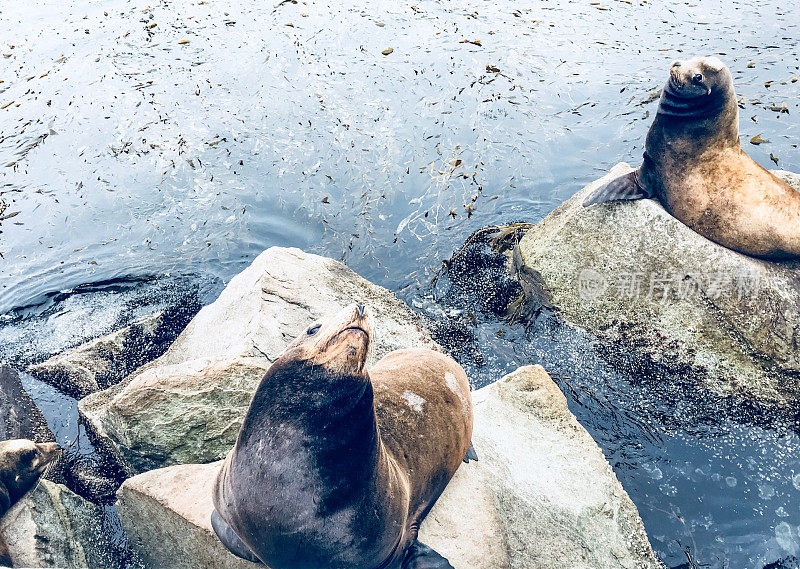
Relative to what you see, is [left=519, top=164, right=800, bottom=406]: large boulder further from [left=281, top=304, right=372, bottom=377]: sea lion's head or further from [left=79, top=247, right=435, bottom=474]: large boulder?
[left=281, top=304, right=372, bottom=377]: sea lion's head

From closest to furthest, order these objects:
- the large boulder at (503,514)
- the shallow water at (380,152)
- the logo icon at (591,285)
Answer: the large boulder at (503,514) → the shallow water at (380,152) → the logo icon at (591,285)

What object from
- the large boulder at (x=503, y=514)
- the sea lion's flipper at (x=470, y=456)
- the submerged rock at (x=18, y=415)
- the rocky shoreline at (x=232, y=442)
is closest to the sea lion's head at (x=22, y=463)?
the rocky shoreline at (x=232, y=442)

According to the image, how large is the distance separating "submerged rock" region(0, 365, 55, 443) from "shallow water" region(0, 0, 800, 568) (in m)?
0.20

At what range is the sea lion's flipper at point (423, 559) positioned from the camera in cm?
333

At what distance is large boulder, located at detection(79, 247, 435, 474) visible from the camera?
4.30 metres

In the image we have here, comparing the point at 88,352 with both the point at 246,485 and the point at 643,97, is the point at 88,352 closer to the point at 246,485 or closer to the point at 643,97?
the point at 246,485

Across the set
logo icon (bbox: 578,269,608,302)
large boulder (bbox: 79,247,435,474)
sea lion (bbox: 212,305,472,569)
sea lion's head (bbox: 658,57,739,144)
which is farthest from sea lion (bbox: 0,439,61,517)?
sea lion's head (bbox: 658,57,739,144)

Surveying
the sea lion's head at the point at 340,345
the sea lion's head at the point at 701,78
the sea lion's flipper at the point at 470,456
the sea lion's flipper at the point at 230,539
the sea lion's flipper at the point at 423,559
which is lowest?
the sea lion's flipper at the point at 470,456

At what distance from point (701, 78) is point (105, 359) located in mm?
6336

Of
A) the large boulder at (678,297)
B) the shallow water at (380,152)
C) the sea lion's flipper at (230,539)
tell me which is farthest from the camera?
the large boulder at (678,297)

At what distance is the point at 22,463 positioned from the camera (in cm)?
434

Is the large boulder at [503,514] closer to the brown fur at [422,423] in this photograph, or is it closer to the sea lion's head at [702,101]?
the brown fur at [422,423]

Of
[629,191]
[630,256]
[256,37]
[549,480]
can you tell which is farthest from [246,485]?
[256,37]

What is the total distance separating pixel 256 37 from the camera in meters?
11.6
